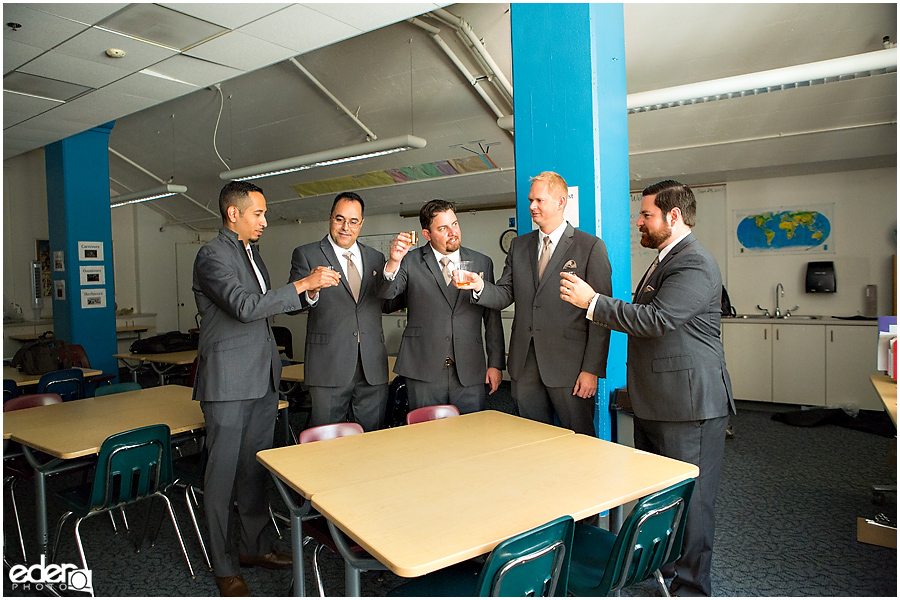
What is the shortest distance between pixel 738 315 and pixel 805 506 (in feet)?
11.3

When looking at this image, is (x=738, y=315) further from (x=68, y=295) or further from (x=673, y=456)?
(x=68, y=295)

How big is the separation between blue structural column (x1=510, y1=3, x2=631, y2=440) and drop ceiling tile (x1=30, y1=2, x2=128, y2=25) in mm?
2378

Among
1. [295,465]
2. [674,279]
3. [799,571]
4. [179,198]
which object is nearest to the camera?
[295,465]

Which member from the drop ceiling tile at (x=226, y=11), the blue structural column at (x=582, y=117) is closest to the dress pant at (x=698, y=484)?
the blue structural column at (x=582, y=117)

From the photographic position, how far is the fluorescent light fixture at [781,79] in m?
3.74

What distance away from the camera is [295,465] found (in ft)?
7.09

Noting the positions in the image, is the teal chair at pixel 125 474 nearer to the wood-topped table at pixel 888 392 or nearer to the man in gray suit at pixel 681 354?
the man in gray suit at pixel 681 354

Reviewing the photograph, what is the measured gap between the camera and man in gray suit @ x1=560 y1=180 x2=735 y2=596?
2408 mm

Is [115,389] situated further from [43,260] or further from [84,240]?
[43,260]

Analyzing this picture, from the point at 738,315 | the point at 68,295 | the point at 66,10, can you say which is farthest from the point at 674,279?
the point at 68,295

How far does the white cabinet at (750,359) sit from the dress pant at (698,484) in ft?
14.7

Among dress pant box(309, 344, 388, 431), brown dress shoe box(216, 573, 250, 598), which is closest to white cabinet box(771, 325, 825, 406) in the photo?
dress pant box(309, 344, 388, 431)

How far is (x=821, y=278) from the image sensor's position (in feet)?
20.8

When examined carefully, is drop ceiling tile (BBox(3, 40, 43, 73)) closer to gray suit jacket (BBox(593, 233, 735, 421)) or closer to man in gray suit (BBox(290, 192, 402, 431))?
man in gray suit (BBox(290, 192, 402, 431))
